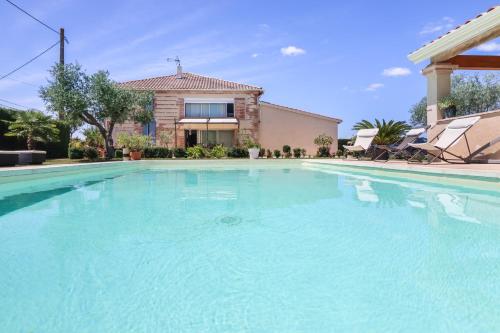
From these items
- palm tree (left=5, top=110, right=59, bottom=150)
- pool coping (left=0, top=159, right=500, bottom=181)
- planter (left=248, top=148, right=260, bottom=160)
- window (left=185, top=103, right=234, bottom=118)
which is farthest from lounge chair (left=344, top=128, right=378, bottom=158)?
palm tree (left=5, top=110, right=59, bottom=150)

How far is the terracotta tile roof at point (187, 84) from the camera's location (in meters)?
27.3

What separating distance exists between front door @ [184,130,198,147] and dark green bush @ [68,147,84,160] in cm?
1043

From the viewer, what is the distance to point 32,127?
1678 cm

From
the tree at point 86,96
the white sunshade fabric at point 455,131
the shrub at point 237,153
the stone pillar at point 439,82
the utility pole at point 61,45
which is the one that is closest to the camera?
the white sunshade fabric at point 455,131

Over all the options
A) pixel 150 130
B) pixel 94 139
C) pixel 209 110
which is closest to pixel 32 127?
pixel 94 139

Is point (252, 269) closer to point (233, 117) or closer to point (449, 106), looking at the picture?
point (449, 106)

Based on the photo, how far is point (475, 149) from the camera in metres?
11.0

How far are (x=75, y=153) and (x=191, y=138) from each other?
11.2m

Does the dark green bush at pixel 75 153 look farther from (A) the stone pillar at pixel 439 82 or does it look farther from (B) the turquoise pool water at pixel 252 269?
(A) the stone pillar at pixel 439 82

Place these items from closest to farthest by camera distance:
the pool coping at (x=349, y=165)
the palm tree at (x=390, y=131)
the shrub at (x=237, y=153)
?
the pool coping at (x=349, y=165) < the palm tree at (x=390, y=131) < the shrub at (x=237, y=153)

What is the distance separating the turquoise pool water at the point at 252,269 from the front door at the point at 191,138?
75.0 ft

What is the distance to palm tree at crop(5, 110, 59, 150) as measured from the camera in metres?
16.7

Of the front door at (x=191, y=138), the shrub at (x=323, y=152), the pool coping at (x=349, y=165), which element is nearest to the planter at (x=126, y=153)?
the pool coping at (x=349, y=165)

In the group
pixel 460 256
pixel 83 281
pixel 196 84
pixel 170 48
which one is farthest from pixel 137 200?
pixel 170 48
